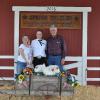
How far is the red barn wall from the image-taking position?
43.1ft

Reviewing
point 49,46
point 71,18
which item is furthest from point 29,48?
point 71,18

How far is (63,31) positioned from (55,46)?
77cm

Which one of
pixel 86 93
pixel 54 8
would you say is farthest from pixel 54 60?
pixel 54 8

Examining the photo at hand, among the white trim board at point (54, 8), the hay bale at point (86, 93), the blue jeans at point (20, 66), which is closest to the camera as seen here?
Answer: the hay bale at point (86, 93)

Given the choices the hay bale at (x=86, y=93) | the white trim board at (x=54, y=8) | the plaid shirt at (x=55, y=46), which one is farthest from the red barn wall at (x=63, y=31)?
the hay bale at (x=86, y=93)

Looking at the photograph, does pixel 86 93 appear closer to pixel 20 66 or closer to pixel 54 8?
pixel 20 66

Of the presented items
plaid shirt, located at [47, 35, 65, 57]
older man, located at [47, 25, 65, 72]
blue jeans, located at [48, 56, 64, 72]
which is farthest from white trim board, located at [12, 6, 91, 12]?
blue jeans, located at [48, 56, 64, 72]

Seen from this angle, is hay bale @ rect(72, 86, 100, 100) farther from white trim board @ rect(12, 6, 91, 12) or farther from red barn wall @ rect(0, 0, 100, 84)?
white trim board @ rect(12, 6, 91, 12)

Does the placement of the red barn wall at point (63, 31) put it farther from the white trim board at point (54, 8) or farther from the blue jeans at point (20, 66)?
the blue jeans at point (20, 66)

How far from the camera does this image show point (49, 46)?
495 inches

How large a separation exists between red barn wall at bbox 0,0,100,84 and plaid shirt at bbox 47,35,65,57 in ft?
1.74

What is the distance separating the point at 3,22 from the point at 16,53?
0.85 metres

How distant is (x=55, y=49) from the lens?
12.6m

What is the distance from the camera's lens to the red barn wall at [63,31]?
13133mm
